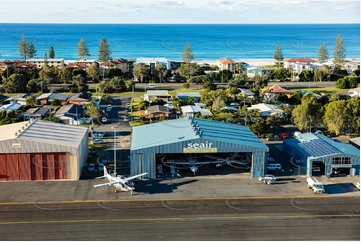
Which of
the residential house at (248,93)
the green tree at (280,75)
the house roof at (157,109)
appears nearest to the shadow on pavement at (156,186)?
the house roof at (157,109)

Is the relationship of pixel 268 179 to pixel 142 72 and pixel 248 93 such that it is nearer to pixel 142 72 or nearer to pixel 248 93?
pixel 248 93

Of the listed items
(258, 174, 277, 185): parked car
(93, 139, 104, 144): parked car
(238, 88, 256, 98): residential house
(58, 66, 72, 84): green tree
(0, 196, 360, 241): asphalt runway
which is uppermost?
(58, 66, 72, 84): green tree

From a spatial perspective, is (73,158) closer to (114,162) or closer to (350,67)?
(114,162)

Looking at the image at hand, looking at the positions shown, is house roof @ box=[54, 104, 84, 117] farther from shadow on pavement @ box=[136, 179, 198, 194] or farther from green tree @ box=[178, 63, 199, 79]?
green tree @ box=[178, 63, 199, 79]

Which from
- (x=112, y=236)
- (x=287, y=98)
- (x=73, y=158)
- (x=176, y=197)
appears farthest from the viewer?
(x=287, y=98)

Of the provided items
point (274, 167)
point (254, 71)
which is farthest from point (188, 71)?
point (274, 167)

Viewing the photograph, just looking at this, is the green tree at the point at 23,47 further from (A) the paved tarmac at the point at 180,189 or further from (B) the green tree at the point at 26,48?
(A) the paved tarmac at the point at 180,189

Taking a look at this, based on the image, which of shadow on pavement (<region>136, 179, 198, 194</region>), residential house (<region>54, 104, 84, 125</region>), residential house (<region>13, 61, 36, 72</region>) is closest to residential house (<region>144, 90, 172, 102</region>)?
residential house (<region>54, 104, 84, 125</region>)

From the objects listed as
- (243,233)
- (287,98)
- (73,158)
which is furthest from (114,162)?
(287,98)

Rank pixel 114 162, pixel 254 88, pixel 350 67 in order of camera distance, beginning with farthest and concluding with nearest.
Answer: pixel 350 67
pixel 254 88
pixel 114 162
